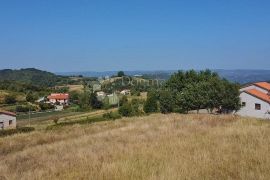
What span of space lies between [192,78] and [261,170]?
68425 millimetres

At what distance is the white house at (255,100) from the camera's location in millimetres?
56344

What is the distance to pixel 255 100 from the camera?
57.8 m

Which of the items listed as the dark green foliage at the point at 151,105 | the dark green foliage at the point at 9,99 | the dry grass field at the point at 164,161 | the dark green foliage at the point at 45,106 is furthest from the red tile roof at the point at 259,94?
the dark green foliage at the point at 9,99

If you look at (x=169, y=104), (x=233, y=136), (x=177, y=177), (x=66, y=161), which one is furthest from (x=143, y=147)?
(x=169, y=104)

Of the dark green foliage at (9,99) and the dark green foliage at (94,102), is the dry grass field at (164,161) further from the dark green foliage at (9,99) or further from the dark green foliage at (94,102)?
the dark green foliage at (9,99)

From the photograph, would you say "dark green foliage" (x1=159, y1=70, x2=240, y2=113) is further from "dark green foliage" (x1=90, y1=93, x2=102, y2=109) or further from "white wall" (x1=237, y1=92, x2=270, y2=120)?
"dark green foliage" (x1=90, y1=93, x2=102, y2=109)

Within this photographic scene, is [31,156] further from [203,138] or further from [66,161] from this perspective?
[203,138]

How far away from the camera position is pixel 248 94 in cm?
5938

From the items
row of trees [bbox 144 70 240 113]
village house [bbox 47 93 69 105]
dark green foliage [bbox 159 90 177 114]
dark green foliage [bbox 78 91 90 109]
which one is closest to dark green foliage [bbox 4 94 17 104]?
village house [bbox 47 93 69 105]

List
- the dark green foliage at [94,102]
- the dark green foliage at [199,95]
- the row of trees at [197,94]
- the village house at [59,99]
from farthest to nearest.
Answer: the village house at [59,99] < the dark green foliage at [94,102] < the row of trees at [197,94] < the dark green foliage at [199,95]

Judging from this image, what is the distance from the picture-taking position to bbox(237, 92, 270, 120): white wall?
2216 inches

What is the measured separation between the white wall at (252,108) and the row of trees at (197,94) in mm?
1109

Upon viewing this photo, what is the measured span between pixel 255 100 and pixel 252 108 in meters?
1.45

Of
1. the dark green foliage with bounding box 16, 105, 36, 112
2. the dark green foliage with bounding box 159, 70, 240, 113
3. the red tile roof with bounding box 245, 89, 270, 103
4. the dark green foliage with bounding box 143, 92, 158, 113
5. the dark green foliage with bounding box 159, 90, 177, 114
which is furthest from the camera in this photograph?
the dark green foliage with bounding box 16, 105, 36, 112
